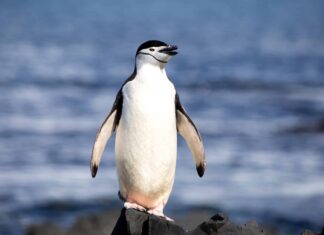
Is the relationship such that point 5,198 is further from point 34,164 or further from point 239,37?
point 239,37

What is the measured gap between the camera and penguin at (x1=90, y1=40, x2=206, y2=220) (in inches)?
299

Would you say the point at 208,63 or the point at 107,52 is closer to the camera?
the point at 208,63

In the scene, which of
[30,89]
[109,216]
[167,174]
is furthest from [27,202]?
[30,89]

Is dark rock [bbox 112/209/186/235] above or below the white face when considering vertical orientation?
below

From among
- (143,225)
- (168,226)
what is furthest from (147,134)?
(168,226)

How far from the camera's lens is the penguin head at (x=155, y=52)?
763cm

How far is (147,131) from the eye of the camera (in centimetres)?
763

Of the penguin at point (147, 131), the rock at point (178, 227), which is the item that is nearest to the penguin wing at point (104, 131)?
the penguin at point (147, 131)

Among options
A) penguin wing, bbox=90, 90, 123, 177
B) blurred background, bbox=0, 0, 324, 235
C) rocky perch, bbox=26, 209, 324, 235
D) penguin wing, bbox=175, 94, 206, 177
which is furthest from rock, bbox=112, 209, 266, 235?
blurred background, bbox=0, 0, 324, 235

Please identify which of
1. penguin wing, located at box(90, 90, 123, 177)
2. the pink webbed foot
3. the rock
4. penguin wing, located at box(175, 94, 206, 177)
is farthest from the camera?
penguin wing, located at box(175, 94, 206, 177)

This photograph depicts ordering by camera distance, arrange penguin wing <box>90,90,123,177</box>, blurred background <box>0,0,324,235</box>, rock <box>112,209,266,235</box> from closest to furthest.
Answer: rock <box>112,209,266,235</box> → penguin wing <box>90,90,123,177</box> → blurred background <box>0,0,324,235</box>

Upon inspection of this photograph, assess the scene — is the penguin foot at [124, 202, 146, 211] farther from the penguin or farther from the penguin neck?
the penguin neck

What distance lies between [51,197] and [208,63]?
149 ft

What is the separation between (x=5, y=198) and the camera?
17.2m
